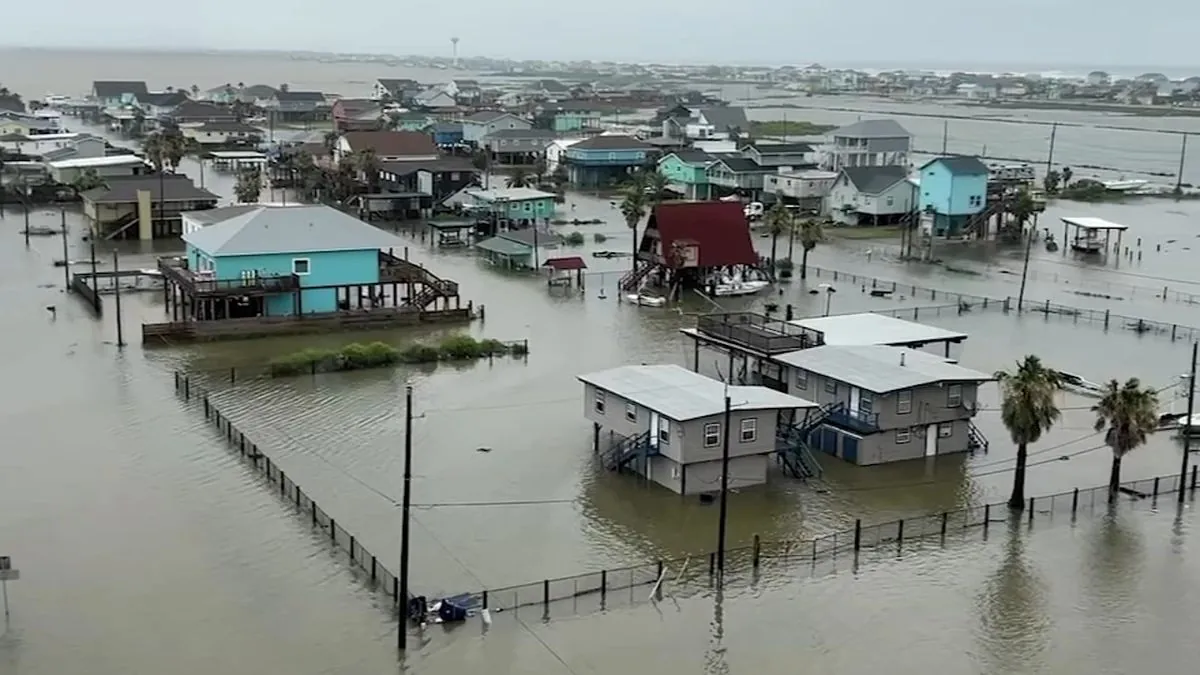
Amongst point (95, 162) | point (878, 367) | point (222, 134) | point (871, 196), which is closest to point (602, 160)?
point (871, 196)

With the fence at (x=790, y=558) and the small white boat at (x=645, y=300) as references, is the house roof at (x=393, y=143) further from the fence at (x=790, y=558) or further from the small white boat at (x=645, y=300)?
the fence at (x=790, y=558)

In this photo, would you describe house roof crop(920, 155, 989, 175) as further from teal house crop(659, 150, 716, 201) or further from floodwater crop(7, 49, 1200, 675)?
floodwater crop(7, 49, 1200, 675)

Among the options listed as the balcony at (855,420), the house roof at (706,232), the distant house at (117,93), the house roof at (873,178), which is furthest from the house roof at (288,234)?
the distant house at (117,93)

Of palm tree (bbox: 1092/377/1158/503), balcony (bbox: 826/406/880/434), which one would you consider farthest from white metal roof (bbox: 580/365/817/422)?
palm tree (bbox: 1092/377/1158/503)

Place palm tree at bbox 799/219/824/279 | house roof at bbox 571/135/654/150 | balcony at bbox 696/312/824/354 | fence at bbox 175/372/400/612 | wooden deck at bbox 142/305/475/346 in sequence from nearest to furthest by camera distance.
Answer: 1. fence at bbox 175/372/400/612
2. balcony at bbox 696/312/824/354
3. wooden deck at bbox 142/305/475/346
4. palm tree at bbox 799/219/824/279
5. house roof at bbox 571/135/654/150

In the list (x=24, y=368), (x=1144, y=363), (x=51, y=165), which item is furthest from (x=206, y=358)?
(x=51, y=165)

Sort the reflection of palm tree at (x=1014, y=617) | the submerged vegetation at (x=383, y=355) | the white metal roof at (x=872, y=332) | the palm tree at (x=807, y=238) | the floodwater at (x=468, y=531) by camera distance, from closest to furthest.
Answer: the floodwater at (x=468, y=531), the reflection of palm tree at (x=1014, y=617), the white metal roof at (x=872, y=332), the submerged vegetation at (x=383, y=355), the palm tree at (x=807, y=238)

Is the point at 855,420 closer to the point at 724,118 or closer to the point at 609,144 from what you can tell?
the point at 609,144
